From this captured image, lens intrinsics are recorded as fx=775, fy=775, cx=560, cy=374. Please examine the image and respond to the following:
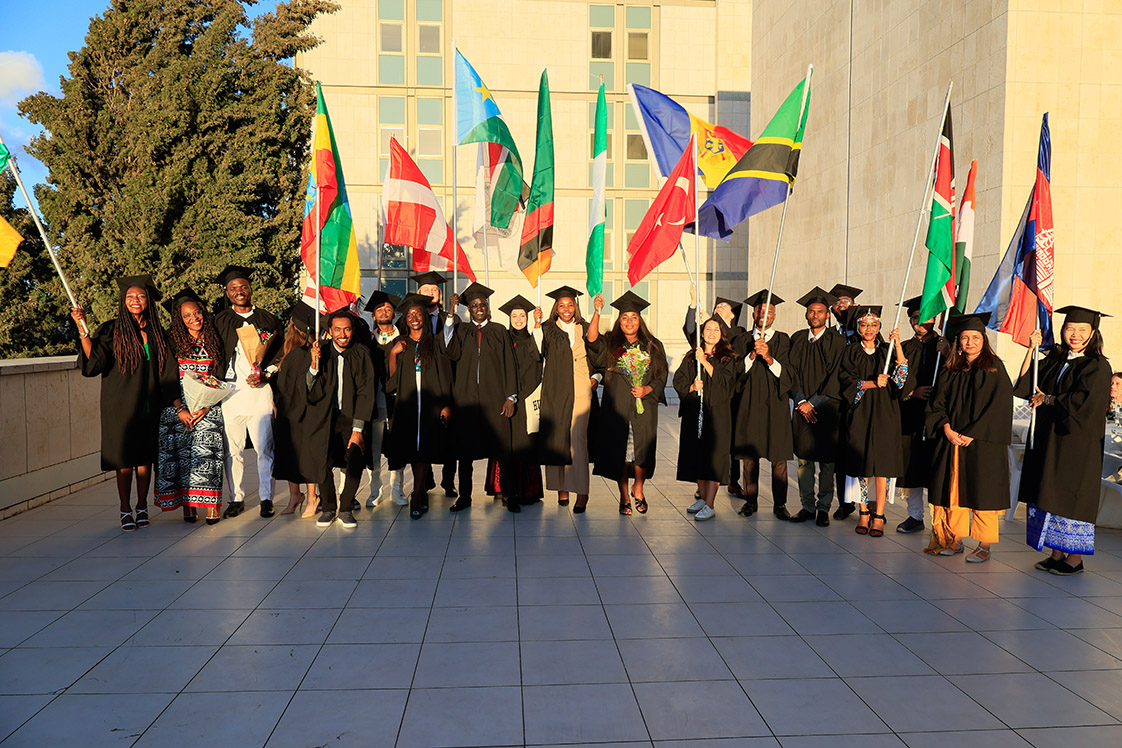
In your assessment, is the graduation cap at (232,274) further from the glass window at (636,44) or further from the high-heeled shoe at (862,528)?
the glass window at (636,44)

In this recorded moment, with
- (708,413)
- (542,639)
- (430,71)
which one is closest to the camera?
(542,639)

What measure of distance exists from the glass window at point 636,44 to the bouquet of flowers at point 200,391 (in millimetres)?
22855

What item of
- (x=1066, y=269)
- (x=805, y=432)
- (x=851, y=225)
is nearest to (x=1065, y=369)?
(x=805, y=432)

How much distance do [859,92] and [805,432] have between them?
1206cm

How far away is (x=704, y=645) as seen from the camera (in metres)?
4.25

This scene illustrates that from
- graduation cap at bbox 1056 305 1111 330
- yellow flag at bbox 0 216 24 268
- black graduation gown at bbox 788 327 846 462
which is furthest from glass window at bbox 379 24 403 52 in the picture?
graduation cap at bbox 1056 305 1111 330

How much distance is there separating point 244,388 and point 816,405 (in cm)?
524

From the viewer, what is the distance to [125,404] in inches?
258

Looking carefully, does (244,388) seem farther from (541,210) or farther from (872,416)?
(872,416)

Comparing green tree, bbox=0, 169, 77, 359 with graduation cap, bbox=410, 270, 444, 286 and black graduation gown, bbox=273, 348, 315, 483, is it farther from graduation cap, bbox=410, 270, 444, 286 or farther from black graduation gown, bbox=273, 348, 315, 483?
black graduation gown, bbox=273, 348, 315, 483

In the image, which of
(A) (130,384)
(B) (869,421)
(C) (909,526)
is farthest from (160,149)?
(C) (909,526)

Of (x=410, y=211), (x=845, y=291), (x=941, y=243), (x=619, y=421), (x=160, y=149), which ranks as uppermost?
(x=160, y=149)

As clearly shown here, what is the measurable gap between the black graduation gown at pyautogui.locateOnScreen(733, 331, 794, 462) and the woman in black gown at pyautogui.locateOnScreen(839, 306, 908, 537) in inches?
19.9

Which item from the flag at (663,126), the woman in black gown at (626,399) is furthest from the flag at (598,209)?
the flag at (663,126)
